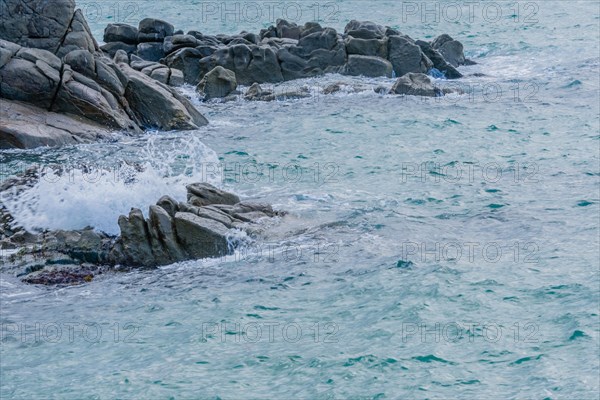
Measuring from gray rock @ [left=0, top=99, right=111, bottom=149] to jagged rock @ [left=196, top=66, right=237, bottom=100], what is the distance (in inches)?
209

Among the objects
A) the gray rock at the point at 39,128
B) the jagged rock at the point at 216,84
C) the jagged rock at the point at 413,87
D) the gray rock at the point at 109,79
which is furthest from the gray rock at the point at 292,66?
the gray rock at the point at 39,128

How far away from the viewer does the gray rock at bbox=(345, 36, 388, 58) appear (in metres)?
30.5

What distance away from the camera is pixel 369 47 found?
3048cm

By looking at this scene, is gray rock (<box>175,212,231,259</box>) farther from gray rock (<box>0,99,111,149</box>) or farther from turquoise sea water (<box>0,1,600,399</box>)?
gray rock (<box>0,99,111,149</box>)

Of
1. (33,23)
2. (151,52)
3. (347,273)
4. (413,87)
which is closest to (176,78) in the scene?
(151,52)

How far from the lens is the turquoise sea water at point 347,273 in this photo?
461 inches

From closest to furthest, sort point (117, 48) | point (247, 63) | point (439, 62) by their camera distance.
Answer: point (247, 63)
point (439, 62)
point (117, 48)

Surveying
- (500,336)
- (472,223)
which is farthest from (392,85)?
(500,336)

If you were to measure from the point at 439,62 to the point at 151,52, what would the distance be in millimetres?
9509

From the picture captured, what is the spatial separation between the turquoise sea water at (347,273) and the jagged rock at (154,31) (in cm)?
780

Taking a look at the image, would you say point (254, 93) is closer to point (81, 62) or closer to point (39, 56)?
point (81, 62)

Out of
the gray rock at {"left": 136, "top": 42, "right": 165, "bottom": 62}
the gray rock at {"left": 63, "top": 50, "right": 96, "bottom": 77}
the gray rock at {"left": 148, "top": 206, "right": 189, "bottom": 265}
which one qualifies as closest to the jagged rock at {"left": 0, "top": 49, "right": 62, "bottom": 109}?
the gray rock at {"left": 63, "top": 50, "right": 96, "bottom": 77}

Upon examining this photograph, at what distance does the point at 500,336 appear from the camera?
12617 millimetres

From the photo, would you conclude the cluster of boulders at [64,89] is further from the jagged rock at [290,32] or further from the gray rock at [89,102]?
the jagged rock at [290,32]
